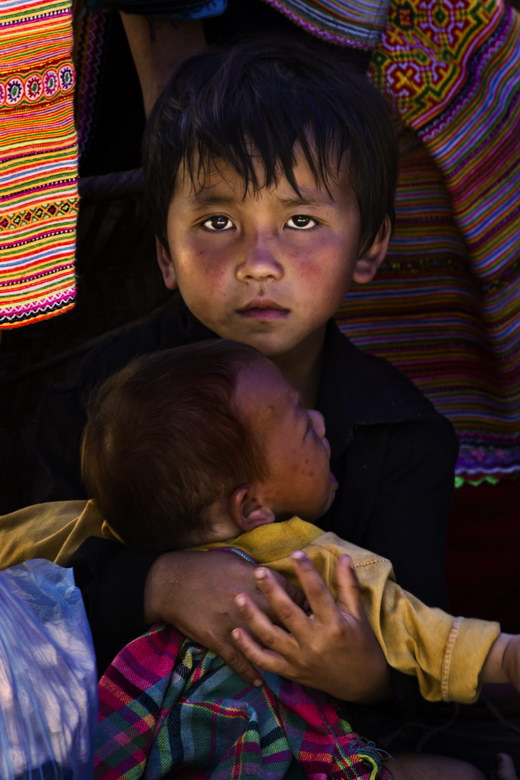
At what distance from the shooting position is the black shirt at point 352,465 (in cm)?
158

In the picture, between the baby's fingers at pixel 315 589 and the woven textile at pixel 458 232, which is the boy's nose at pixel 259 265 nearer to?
the baby's fingers at pixel 315 589

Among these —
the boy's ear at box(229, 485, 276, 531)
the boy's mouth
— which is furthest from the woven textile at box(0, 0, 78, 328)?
the boy's ear at box(229, 485, 276, 531)

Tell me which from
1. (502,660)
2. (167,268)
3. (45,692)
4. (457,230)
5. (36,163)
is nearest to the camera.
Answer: (45,692)

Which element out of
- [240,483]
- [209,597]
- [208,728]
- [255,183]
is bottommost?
[208,728]

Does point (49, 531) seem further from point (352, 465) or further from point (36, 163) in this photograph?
point (36, 163)

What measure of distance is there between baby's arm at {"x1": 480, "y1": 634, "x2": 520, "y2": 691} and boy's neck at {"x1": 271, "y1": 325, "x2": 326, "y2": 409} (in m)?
0.70

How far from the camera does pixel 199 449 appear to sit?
4.81 ft

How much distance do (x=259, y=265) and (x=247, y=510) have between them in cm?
40

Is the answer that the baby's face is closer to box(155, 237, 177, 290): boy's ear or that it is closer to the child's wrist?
the child's wrist

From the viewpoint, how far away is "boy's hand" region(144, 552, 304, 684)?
4.73ft

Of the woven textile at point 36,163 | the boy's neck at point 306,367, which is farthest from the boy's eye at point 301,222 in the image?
the woven textile at point 36,163

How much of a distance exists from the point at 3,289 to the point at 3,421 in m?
0.61

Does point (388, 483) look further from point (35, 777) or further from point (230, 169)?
point (35, 777)

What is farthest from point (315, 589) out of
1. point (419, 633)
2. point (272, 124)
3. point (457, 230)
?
point (457, 230)
